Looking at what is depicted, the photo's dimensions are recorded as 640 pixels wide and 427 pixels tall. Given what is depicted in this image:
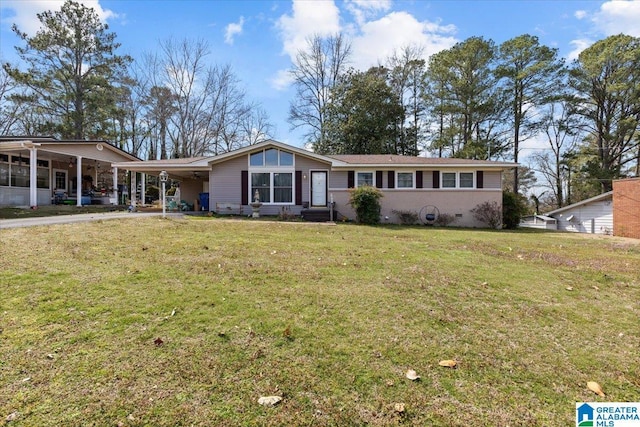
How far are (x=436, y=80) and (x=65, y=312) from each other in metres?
32.1

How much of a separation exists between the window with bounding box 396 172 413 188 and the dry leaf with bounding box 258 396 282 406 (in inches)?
584

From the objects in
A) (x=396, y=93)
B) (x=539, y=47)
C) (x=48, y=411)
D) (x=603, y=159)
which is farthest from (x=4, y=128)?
(x=603, y=159)

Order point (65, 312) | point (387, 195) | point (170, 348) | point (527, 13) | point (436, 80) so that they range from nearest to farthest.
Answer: point (170, 348), point (65, 312), point (527, 13), point (387, 195), point (436, 80)

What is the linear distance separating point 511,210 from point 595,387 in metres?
15.8

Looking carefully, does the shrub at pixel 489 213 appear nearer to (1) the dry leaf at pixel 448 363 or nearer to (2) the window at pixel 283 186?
(2) the window at pixel 283 186

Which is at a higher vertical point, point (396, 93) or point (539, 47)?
point (539, 47)

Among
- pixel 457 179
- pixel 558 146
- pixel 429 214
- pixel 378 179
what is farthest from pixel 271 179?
pixel 558 146

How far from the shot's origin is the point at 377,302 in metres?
3.86

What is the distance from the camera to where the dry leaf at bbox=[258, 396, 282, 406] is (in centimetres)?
209

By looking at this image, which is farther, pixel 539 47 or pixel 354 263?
pixel 539 47

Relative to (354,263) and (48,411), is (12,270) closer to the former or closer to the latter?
(48,411)

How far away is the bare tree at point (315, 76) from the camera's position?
30.9 m

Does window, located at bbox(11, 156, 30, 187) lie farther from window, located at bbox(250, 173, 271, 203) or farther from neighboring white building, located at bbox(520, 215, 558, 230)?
neighboring white building, located at bbox(520, 215, 558, 230)

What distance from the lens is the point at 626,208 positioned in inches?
615
